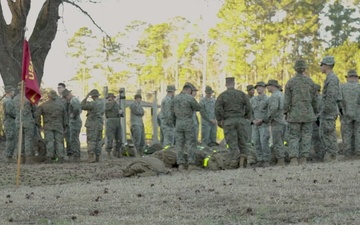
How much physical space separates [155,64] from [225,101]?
56475mm

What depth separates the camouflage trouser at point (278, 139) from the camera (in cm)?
1831

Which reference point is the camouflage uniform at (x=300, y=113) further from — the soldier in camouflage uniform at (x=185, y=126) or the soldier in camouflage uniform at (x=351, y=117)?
the soldier in camouflage uniform at (x=185, y=126)

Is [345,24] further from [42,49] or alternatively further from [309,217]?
[309,217]

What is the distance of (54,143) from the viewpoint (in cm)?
2320

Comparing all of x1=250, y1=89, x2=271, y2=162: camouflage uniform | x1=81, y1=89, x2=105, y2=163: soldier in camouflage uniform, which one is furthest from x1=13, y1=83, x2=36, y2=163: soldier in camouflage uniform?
x1=250, y1=89, x2=271, y2=162: camouflage uniform

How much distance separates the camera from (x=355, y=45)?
5688cm

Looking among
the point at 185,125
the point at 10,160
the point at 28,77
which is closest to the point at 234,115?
the point at 185,125

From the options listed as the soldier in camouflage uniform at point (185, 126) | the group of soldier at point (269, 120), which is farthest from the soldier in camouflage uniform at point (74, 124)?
the soldier in camouflage uniform at point (185, 126)

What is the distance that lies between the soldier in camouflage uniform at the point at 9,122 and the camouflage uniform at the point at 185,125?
7.12m

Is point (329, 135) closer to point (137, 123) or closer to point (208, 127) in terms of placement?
point (208, 127)

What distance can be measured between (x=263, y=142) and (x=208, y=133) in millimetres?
7490

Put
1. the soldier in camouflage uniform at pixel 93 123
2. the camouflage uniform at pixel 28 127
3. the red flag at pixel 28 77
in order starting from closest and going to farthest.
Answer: the red flag at pixel 28 77 < the camouflage uniform at pixel 28 127 < the soldier in camouflage uniform at pixel 93 123

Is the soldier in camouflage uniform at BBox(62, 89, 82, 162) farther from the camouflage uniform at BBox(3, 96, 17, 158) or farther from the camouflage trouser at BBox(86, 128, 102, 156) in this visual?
the camouflage uniform at BBox(3, 96, 17, 158)

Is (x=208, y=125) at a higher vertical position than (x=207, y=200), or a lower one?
higher
